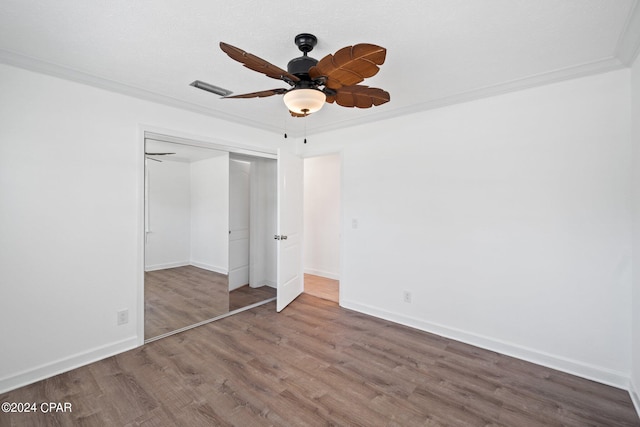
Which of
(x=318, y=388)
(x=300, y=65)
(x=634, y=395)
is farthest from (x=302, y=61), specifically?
(x=634, y=395)

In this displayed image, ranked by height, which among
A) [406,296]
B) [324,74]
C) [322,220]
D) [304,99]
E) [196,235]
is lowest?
[406,296]

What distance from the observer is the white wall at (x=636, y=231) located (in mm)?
2028

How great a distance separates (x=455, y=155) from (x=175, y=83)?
2.81 metres

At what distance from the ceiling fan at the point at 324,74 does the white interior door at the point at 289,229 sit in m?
1.85

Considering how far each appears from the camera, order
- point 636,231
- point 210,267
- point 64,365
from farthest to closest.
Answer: point 210,267 < point 64,365 < point 636,231

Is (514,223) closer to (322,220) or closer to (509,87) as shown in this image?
(509,87)

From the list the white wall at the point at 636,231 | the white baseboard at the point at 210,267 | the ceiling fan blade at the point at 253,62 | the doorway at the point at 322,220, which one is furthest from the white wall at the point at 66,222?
the white wall at the point at 636,231

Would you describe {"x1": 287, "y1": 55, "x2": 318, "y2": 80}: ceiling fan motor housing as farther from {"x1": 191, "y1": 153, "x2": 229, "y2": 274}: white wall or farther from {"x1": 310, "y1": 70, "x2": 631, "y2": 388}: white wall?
{"x1": 191, "y1": 153, "x2": 229, "y2": 274}: white wall

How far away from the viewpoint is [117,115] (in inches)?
106

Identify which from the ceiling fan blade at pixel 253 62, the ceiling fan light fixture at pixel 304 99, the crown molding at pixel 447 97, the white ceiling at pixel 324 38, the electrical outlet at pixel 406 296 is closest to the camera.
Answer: the ceiling fan blade at pixel 253 62

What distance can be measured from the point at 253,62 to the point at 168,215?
2.40 metres

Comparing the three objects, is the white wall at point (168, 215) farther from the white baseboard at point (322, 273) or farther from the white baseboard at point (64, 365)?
the white baseboard at point (322, 273)

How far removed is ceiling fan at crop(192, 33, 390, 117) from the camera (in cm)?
143

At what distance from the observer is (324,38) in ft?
6.19
